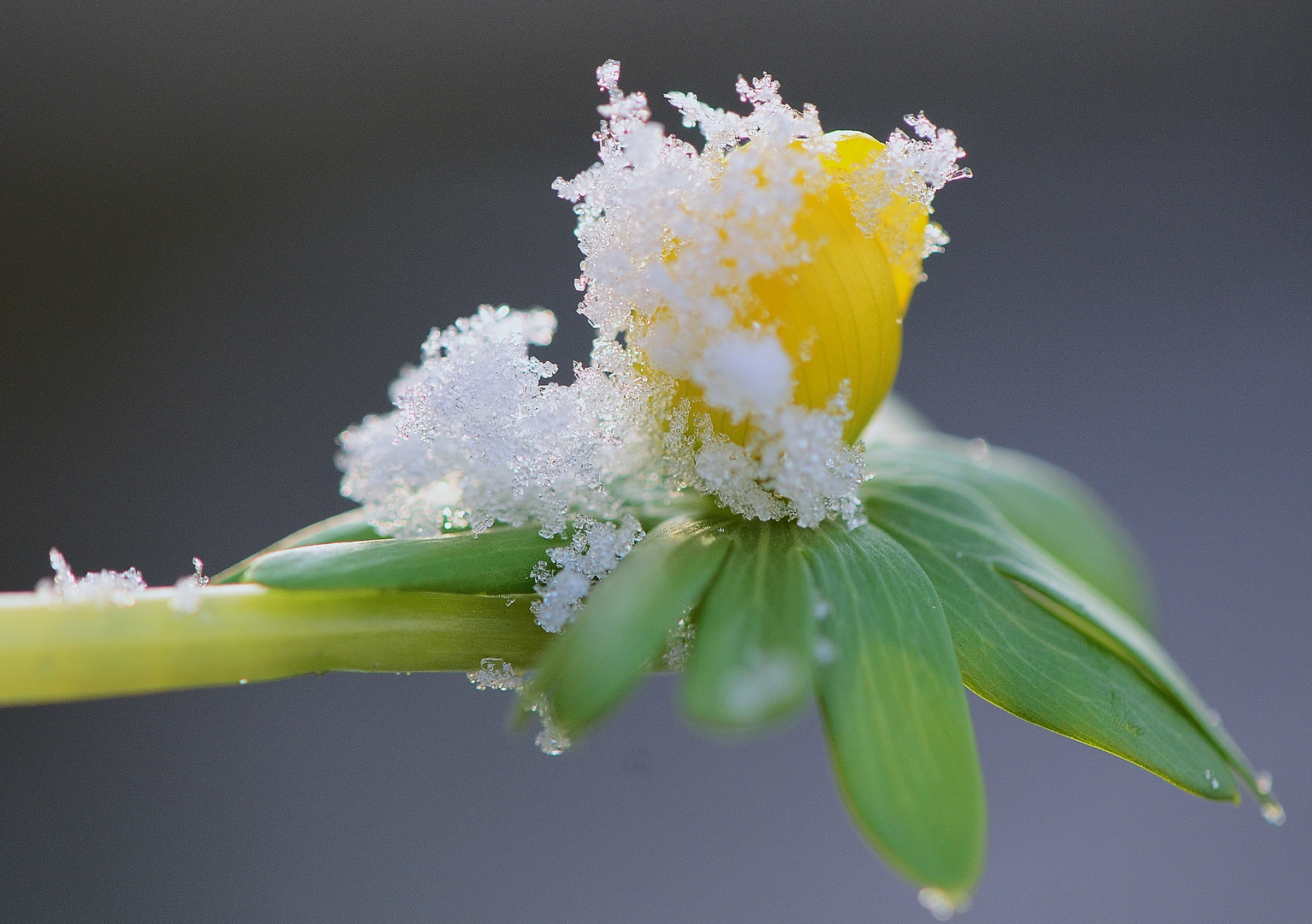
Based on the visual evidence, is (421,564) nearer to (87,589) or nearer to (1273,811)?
(87,589)

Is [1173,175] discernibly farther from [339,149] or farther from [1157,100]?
[339,149]

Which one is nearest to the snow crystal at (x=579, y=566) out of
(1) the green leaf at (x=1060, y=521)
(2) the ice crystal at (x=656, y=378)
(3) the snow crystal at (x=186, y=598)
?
(2) the ice crystal at (x=656, y=378)

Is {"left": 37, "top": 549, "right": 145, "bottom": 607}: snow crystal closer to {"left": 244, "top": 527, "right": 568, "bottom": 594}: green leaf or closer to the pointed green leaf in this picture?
{"left": 244, "top": 527, "right": 568, "bottom": 594}: green leaf

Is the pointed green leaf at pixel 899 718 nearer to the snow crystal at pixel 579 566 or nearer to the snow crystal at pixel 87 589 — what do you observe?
the snow crystal at pixel 579 566

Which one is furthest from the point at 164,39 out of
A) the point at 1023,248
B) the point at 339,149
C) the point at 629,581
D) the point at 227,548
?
the point at 629,581

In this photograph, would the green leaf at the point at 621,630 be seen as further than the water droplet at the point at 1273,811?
No

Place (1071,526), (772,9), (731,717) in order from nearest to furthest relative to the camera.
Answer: (731,717)
(1071,526)
(772,9)

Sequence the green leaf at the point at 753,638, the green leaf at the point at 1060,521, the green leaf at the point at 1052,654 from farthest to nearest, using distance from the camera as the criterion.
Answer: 1. the green leaf at the point at 1060,521
2. the green leaf at the point at 1052,654
3. the green leaf at the point at 753,638
